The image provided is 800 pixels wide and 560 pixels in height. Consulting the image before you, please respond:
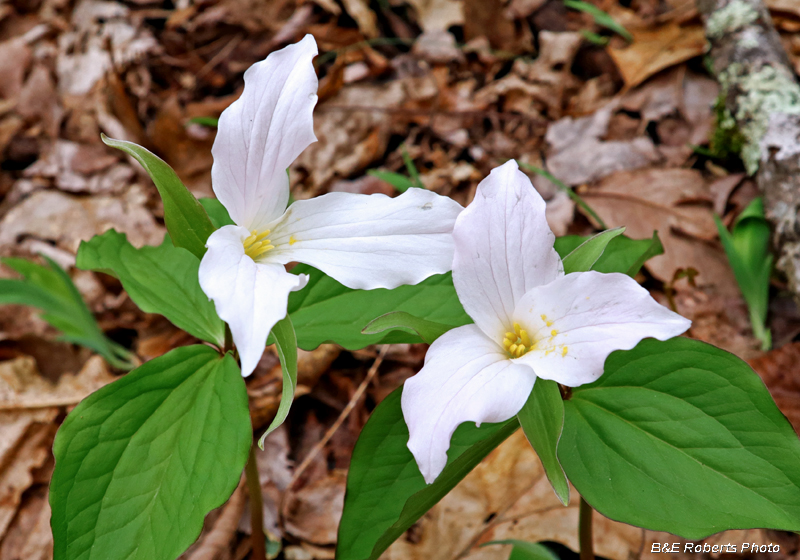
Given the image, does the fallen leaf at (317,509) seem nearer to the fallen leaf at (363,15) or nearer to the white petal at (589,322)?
the white petal at (589,322)

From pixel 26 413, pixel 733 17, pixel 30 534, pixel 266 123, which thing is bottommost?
pixel 30 534

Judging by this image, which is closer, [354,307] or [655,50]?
[354,307]

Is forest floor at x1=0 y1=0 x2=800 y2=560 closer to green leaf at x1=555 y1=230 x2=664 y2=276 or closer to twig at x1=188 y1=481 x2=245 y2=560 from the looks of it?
twig at x1=188 y1=481 x2=245 y2=560

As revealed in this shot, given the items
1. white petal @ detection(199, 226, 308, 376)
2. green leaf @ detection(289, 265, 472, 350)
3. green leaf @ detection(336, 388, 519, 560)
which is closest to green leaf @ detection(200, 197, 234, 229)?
green leaf @ detection(289, 265, 472, 350)

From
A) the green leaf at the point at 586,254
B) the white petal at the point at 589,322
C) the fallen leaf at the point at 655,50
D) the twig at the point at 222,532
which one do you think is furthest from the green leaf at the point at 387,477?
the fallen leaf at the point at 655,50

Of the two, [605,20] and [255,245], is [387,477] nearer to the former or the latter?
[255,245]

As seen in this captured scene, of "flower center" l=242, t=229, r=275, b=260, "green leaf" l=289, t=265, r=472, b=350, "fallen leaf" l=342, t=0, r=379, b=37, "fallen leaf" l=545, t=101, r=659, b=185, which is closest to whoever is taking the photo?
"flower center" l=242, t=229, r=275, b=260

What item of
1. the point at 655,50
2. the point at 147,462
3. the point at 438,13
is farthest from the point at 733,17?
the point at 147,462
